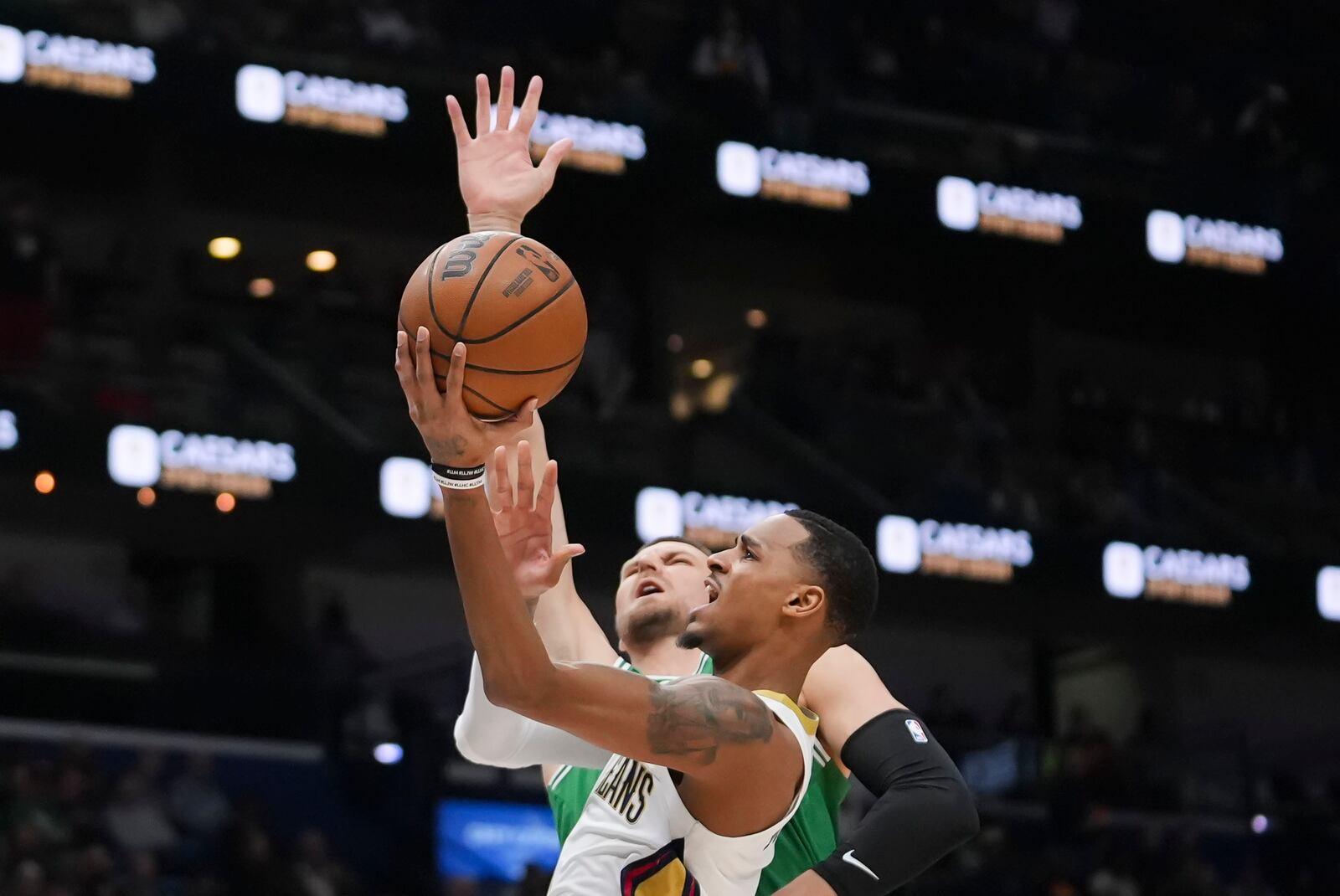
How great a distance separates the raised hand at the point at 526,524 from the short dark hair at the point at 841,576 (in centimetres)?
59

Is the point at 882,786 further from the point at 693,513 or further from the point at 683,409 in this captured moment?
the point at 683,409

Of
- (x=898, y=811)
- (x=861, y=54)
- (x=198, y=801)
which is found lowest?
(x=898, y=811)

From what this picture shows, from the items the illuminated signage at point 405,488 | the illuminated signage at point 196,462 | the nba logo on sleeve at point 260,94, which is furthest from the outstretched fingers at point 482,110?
the nba logo on sleeve at point 260,94

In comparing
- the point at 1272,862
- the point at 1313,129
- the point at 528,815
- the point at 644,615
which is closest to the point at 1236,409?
the point at 1313,129

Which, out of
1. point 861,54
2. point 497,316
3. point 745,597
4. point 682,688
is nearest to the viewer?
point 682,688

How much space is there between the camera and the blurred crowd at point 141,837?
35.7 ft

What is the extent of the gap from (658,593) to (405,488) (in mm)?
7866

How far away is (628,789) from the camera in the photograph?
12.0 feet

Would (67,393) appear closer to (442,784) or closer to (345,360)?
(345,360)

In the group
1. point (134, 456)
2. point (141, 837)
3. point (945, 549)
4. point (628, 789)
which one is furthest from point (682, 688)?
point (945, 549)

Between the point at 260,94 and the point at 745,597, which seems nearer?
the point at 745,597

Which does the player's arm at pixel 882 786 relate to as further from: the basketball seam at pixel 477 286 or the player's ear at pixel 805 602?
the basketball seam at pixel 477 286

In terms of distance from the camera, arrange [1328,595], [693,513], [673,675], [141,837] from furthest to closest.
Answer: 1. [1328,595]
2. [693,513]
3. [141,837]
4. [673,675]

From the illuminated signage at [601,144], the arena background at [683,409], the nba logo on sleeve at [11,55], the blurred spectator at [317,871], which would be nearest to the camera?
the blurred spectator at [317,871]
